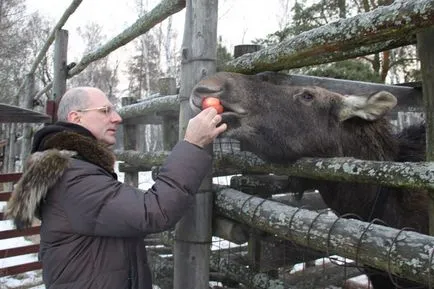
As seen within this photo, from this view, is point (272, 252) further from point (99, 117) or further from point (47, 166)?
point (47, 166)

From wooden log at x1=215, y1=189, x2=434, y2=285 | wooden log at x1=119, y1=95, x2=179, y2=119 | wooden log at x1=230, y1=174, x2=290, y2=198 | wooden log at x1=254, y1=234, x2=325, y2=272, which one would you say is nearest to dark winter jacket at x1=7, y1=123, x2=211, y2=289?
wooden log at x1=215, y1=189, x2=434, y2=285

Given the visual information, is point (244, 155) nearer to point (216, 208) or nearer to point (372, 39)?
point (216, 208)

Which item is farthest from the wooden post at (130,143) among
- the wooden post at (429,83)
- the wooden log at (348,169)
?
the wooden post at (429,83)

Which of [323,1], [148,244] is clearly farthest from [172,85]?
[323,1]

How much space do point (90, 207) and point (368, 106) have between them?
1.99m

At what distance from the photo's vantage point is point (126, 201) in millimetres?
1939

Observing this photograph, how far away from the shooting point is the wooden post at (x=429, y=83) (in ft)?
6.71

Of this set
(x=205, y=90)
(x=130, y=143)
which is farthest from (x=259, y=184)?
(x=130, y=143)

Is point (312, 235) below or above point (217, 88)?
below

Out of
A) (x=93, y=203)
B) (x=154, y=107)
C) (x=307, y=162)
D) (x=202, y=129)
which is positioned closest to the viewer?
(x=93, y=203)

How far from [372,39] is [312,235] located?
1.03m

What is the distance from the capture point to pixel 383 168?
2.05 m

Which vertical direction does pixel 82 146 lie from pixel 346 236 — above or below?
above

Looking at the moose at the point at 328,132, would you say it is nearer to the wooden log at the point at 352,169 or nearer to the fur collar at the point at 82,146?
the wooden log at the point at 352,169
